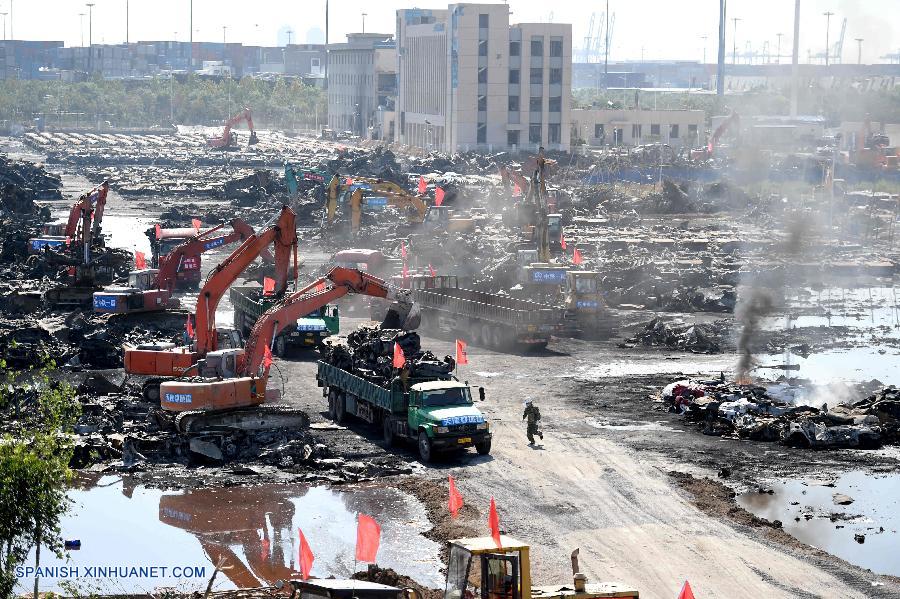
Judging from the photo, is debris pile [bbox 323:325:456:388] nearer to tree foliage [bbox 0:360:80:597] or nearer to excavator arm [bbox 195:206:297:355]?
excavator arm [bbox 195:206:297:355]

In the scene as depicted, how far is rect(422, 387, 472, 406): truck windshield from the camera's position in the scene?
30906 millimetres

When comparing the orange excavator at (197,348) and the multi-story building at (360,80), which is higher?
the multi-story building at (360,80)

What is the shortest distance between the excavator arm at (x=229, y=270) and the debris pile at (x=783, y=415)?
1144 centimetres

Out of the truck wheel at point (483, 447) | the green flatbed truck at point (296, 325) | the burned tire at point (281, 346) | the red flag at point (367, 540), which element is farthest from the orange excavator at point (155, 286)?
the red flag at point (367, 540)

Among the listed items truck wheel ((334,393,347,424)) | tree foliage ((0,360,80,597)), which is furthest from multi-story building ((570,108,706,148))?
tree foliage ((0,360,80,597))

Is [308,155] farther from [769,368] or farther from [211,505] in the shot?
[211,505]

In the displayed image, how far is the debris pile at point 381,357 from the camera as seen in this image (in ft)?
105

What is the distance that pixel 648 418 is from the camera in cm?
3553

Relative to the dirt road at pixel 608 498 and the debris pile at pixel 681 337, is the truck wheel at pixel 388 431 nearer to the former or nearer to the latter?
the dirt road at pixel 608 498

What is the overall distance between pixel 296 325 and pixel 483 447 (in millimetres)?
14248

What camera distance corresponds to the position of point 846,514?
27.2 m

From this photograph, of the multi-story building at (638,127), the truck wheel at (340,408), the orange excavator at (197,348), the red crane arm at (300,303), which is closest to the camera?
the red crane arm at (300,303)

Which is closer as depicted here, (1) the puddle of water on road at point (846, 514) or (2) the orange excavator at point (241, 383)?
(1) the puddle of water on road at point (846, 514)

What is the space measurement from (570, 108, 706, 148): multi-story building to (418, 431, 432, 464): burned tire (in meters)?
119
